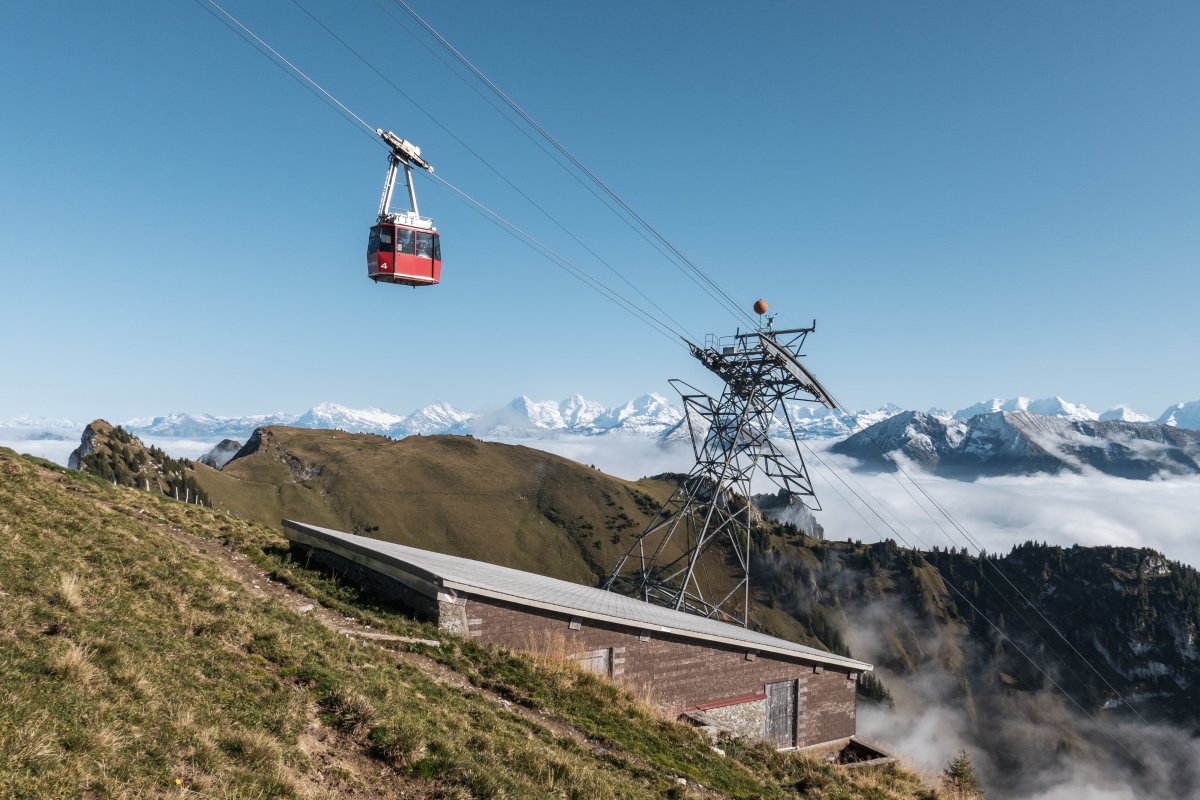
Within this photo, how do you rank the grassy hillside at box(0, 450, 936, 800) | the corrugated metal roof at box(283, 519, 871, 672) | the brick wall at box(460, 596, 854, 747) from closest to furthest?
the grassy hillside at box(0, 450, 936, 800), the corrugated metal roof at box(283, 519, 871, 672), the brick wall at box(460, 596, 854, 747)

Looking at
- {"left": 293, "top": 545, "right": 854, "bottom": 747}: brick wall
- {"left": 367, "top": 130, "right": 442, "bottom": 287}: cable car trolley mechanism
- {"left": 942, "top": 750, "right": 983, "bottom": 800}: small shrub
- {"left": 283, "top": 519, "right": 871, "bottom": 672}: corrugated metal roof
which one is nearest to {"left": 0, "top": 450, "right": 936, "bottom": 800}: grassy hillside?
{"left": 293, "top": 545, "right": 854, "bottom": 747}: brick wall

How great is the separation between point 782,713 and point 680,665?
6.19 metres

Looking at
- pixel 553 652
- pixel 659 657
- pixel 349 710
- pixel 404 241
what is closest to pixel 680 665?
pixel 659 657

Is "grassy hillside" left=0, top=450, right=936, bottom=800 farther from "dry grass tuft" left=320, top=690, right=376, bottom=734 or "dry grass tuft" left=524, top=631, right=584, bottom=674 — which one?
"dry grass tuft" left=524, top=631, right=584, bottom=674

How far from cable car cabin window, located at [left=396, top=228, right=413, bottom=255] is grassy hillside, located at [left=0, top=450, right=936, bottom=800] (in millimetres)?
13636

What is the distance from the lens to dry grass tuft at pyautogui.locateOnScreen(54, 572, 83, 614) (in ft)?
39.1

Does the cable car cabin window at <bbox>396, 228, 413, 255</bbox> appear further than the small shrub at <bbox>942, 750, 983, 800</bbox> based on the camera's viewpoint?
Yes

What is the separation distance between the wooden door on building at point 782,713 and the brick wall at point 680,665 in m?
0.29

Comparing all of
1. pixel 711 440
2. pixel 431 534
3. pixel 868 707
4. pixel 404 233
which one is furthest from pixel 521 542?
pixel 404 233

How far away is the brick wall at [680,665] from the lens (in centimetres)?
2034

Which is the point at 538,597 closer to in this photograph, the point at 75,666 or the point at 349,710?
the point at 349,710

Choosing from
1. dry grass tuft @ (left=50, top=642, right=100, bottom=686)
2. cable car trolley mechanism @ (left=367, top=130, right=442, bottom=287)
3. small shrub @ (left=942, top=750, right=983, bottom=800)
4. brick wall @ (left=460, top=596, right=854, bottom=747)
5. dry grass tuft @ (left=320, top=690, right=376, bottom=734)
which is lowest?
small shrub @ (left=942, top=750, right=983, bottom=800)

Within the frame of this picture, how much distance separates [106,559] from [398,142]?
52.3 feet

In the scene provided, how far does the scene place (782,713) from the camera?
26344 mm
